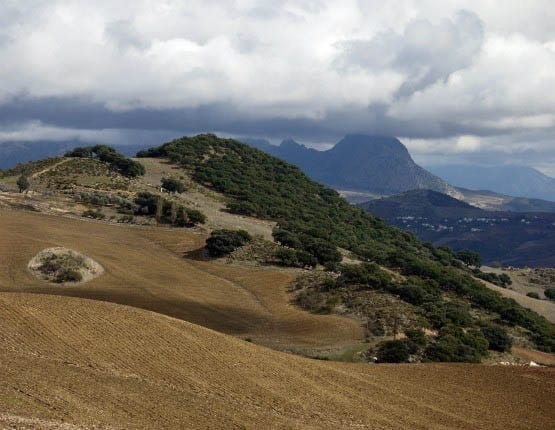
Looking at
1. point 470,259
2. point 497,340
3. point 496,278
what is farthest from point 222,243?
point 470,259

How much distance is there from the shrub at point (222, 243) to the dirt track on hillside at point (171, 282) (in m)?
2.63

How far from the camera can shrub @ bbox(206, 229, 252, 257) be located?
6919cm

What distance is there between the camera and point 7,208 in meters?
75.6

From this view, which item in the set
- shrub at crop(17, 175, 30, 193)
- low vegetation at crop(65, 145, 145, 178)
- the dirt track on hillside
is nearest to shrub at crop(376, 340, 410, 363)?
the dirt track on hillside

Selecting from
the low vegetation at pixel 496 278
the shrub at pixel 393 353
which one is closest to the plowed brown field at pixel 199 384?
the shrub at pixel 393 353

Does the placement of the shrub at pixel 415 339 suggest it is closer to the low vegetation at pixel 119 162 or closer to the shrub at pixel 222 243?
the shrub at pixel 222 243

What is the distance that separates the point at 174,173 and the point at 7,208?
155ft

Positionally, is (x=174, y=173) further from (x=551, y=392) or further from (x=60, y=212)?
(x=551, y=392)

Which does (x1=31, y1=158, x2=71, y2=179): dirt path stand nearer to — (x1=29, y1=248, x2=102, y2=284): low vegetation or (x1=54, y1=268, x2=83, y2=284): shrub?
(x1=29, y1=248, x2=102, y2=284): low vegetation

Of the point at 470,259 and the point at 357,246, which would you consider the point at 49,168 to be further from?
the point at 470,259

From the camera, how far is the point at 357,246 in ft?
334

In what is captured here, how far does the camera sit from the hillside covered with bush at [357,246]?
2149 inches

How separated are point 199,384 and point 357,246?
78684 mm

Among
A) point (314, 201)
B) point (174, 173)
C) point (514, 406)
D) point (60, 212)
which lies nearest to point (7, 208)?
point (60, 212)
